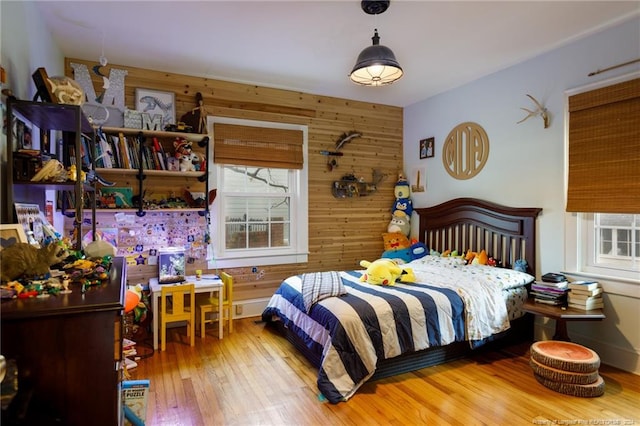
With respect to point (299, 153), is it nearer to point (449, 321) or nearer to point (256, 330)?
point (256, 330)

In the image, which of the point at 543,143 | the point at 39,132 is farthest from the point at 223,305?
the point at 543,143

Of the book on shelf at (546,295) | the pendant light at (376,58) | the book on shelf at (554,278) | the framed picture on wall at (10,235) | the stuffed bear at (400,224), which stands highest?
the pendant light at (376,58)

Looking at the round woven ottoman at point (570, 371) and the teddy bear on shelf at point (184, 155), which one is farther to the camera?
the teddy bear on shelf at point (184, 155)

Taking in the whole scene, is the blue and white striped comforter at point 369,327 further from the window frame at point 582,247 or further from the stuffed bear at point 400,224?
the stuffed bear at point 400,224

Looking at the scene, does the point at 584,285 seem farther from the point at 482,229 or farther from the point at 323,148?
the point at 323,148

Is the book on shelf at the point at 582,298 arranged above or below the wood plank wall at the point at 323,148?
below

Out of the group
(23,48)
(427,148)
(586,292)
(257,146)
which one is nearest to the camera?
(23,48)

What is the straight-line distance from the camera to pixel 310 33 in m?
2.93

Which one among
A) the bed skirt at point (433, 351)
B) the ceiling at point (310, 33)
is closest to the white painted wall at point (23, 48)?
the ceiling at point (310, 33)

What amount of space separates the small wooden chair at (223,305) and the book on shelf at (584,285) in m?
2.95

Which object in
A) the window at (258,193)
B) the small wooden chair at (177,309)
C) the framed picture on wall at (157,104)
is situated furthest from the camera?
the window at (258,193)

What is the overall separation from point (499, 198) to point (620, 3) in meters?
1.80

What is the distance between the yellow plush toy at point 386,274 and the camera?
3.22 meters

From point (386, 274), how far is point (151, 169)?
7.86 feet
